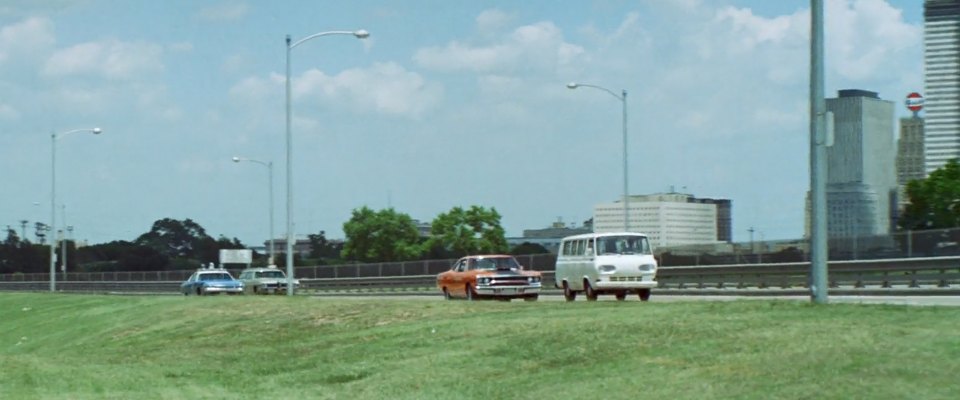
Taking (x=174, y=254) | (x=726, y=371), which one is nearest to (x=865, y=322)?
(x=726, y=371)

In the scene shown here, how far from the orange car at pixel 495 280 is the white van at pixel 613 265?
3.76 meters

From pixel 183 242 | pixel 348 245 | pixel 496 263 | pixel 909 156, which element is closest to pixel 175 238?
pixel 183 242

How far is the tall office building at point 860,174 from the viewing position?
104 metres

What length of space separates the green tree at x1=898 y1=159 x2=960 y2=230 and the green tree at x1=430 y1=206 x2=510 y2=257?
106 ft

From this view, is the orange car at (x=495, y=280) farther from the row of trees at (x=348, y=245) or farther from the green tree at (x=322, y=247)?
the green tree at (x=322, y=247)

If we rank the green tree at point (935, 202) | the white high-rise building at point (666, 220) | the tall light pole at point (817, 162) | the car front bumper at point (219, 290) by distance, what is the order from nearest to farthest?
the tall light pole at point (817, 162)
the car front bumper at point (219, 290)
the white high-rise building at point (666, 220)
the green tree at point (935, 202)

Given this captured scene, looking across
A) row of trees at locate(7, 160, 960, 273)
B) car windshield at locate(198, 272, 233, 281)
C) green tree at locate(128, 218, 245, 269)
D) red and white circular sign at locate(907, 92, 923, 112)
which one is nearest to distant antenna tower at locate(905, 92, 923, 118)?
red and white circular sign at locate(907, 92, 923, 112)

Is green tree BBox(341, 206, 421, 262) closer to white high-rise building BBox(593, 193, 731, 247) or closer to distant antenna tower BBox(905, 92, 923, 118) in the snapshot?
white high-rise building BBox(593, 193, 731, 247)

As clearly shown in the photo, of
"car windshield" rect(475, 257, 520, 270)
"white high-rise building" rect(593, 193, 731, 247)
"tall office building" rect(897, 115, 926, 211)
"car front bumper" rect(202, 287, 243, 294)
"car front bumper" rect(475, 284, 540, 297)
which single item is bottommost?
"car front bumper" rect(202, 287, 243, 294)

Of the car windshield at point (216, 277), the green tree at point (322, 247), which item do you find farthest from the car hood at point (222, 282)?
the green tree at point (322, 247)

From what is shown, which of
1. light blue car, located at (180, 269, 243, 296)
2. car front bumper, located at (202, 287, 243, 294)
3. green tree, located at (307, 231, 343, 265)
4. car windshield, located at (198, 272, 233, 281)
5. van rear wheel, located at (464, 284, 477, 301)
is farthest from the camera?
green tree, located at (307, 231, 343, 265)

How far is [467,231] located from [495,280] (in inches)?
3158

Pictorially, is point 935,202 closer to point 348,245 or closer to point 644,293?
point 348,245

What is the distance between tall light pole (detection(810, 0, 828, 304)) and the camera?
63.6ft
